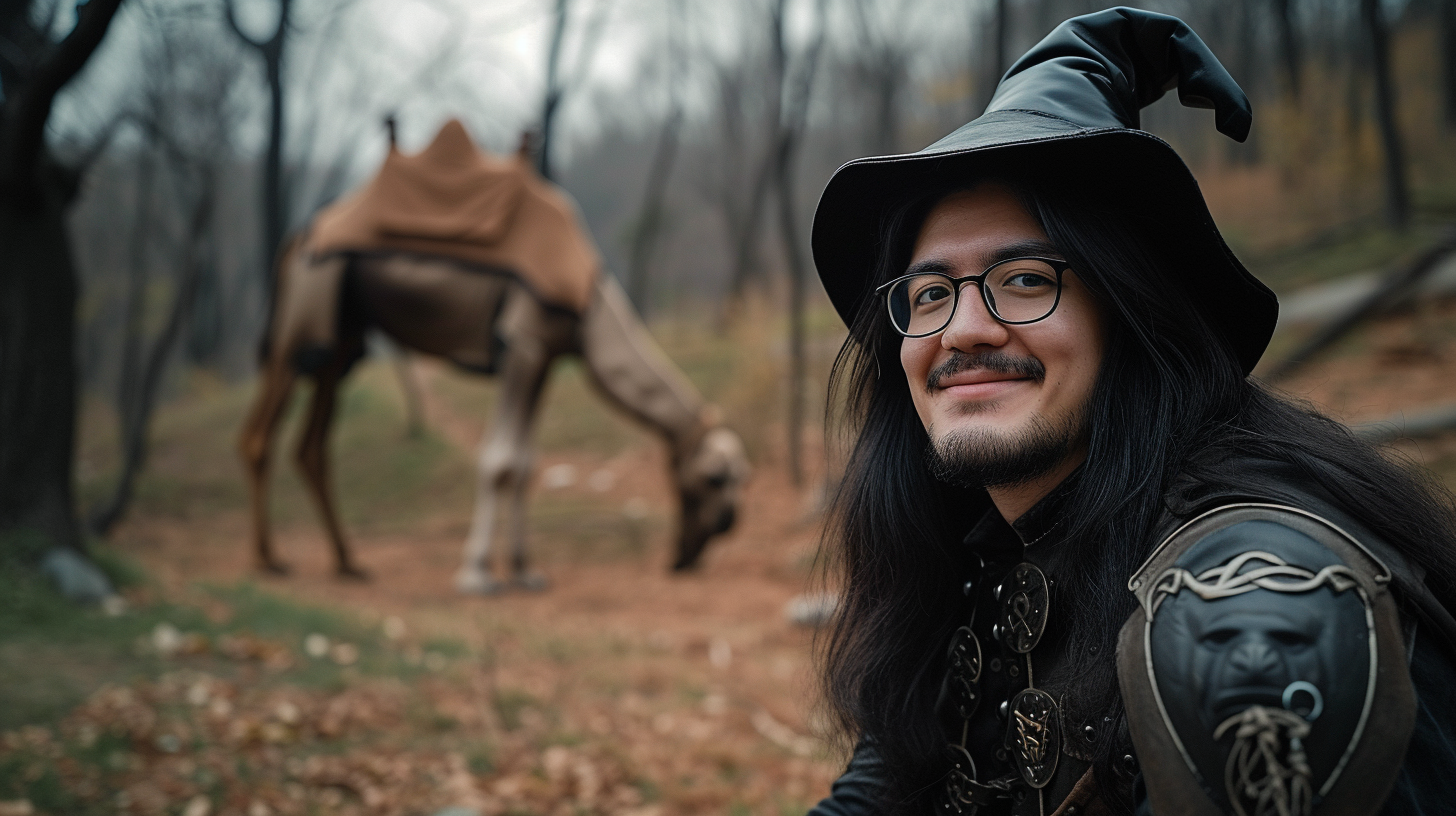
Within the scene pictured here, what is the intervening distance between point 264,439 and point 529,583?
2.80 m

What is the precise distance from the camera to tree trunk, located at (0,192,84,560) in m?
5.33

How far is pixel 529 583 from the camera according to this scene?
825 centimetres

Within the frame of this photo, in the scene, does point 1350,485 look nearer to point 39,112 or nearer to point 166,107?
point 39,112

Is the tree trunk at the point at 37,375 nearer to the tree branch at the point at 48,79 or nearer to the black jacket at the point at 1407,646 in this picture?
the tree branch at the point at 48,79

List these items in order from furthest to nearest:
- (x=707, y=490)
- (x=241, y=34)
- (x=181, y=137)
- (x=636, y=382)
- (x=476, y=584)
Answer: (x=181, y=137)
(x=636, y=382)
(x=707, y=490)
(x=476, y=584)
(x=241, y=34)

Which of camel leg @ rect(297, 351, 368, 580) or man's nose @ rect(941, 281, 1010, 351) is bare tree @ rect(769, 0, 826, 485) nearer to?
camel leg @ rect(297, 351, 368, 580)

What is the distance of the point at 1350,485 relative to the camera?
4.01 ft

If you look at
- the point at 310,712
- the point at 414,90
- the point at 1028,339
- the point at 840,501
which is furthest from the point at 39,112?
the point at 414,90

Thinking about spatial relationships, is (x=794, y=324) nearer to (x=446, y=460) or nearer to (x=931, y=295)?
(x=446, y=460)

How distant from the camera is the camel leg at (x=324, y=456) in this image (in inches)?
340

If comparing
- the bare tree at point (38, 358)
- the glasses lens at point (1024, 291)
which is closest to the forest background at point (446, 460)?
the bare tree at point (38, 358)

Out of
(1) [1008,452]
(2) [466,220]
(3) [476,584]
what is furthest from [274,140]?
(1) [1008,452]

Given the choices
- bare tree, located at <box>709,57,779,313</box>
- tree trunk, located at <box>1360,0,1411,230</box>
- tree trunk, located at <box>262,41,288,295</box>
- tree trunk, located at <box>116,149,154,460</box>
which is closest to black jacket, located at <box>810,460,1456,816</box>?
tree trunk, located at <box>262,41,288,295</box>

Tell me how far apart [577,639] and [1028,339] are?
4.81 m
